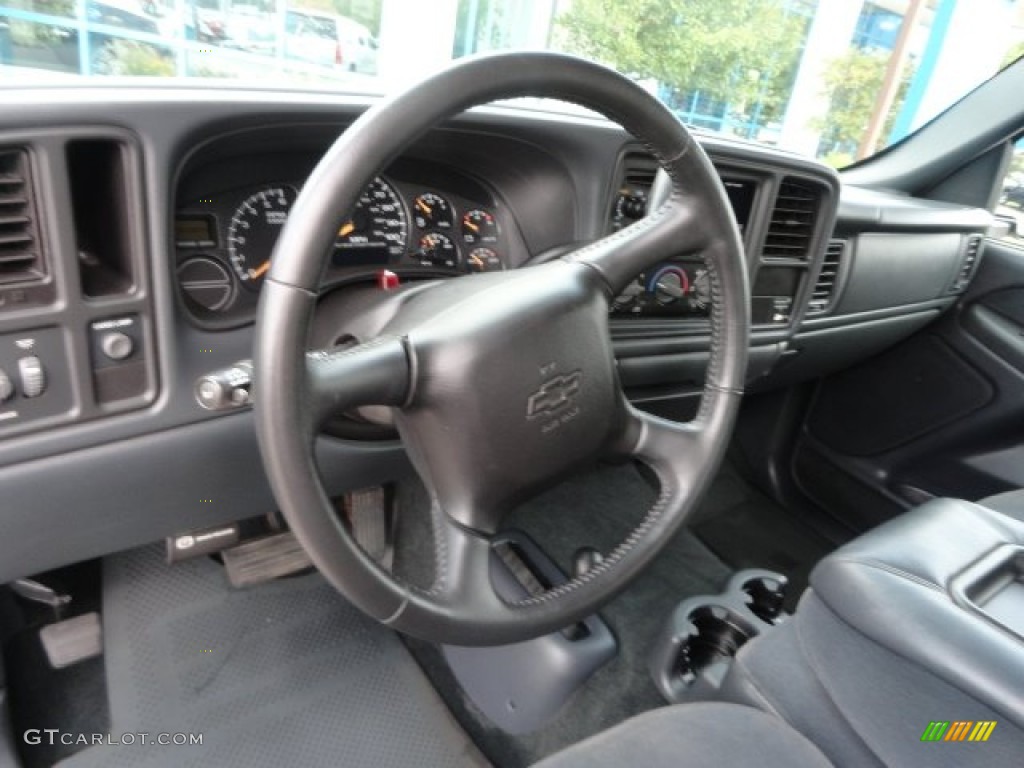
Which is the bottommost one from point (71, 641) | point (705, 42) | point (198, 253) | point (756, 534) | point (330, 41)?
point (756, 534)

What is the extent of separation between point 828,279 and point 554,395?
1.19 meters

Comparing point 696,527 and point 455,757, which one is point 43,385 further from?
point 696,527

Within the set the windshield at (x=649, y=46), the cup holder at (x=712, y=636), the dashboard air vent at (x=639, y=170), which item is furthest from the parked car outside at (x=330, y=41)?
the cup holder at (x=712, y=636)

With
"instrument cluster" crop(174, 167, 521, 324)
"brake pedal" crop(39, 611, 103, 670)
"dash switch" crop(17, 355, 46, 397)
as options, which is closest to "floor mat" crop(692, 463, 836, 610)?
"instrument cluster" crop(174, 167, 521, 324)

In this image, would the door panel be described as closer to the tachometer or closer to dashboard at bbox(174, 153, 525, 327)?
dashboard at bbox(174, 153, 525, 327)

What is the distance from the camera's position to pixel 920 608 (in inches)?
31.1

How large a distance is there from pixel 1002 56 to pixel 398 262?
1.94m

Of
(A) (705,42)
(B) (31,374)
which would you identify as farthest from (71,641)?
(A) (705,42)

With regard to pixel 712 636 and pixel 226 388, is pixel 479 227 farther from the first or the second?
pixel 712 636

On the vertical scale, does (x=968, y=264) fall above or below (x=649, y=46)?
below

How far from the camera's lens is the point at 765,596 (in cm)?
146

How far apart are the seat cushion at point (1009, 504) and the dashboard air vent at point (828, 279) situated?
2.00 feet

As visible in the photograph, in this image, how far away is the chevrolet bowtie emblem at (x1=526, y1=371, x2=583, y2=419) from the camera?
805mm

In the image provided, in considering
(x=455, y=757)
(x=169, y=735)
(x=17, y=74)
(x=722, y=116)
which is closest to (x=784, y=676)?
(x=455, y=757)
